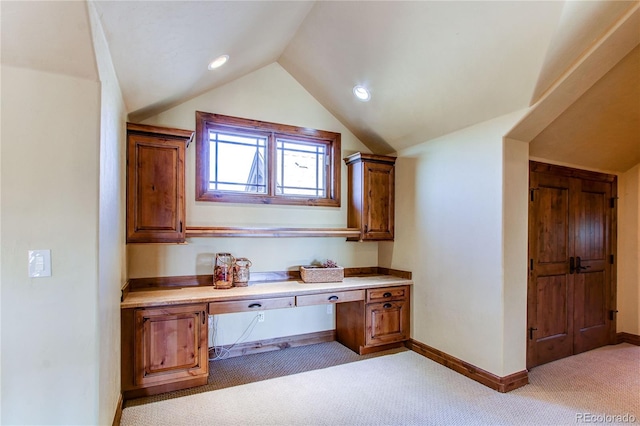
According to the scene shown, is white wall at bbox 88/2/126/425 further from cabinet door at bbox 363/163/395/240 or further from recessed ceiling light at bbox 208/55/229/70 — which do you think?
cabinet door at bbox 363/163/395/240

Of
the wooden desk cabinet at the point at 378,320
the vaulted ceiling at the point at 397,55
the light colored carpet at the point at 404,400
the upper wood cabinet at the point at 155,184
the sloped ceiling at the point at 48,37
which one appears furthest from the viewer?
the wooden desk cabinet at the point at 378,320

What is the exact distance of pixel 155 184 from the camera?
8.95 ft

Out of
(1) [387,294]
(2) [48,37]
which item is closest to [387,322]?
(1) [387,294]

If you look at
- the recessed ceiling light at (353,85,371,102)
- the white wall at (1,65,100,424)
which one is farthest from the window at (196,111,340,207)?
the white wall at (1,65,100,424)

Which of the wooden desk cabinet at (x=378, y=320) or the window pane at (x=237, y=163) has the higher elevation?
the window pane at (x=237, y=163)

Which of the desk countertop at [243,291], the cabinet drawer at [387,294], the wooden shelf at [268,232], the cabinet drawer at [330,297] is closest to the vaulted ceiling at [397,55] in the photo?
the wooden shelf at [268,232]

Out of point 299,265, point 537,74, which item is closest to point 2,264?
point 299,265

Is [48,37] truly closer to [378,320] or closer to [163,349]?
[163,349]

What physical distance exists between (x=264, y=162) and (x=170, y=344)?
201 centimetres

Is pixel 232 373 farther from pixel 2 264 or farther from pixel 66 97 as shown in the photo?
pixel 66 97

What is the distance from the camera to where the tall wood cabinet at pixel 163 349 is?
8.20 ft

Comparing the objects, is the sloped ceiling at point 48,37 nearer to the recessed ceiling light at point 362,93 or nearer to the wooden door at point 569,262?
the recessed ceiling light at point 362,93

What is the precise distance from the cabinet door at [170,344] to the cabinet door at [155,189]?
62 centimetres

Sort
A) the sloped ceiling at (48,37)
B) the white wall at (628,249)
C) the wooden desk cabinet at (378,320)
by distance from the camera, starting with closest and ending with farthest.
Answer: the sloped ceiling at (48,37), the wooden desk cabinet at (378,320), the white wall at (628,249)
